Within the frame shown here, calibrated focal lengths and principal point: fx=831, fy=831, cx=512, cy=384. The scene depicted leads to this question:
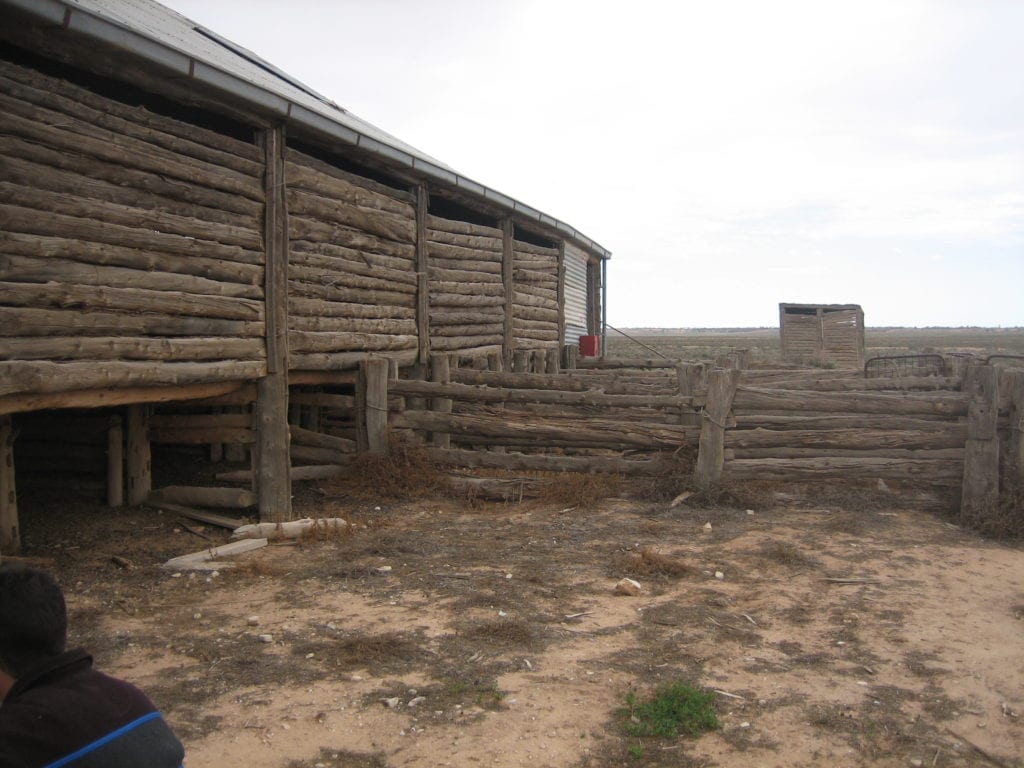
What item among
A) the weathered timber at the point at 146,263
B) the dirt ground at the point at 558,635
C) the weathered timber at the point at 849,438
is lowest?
the dirt ground at the point at 558,635

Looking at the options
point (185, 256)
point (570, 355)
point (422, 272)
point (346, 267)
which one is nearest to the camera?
point (185, 256)

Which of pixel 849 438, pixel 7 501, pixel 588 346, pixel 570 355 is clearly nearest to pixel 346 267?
pixel 7 501

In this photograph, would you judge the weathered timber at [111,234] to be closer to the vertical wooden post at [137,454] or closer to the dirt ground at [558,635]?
the vertical wooden post at [137,454]

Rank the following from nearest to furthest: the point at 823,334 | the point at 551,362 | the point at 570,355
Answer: the point at 551,362
the point at 570,355
the point at 823,334

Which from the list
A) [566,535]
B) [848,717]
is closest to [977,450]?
[566,535]

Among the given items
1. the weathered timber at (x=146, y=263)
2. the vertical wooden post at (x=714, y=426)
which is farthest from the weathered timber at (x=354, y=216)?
the vertical wooden post at (x=714, y=426)

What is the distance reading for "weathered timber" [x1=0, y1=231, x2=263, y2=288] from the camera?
18.1 ft

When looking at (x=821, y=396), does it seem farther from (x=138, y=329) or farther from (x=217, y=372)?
(x=138, y=329)

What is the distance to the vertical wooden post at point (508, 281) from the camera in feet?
44.3

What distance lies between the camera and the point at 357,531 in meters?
7.61

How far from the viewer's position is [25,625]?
1.99 m

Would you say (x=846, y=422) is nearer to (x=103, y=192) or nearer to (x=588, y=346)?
(x=103, y=192)

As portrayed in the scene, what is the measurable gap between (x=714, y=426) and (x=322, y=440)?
4.36 m

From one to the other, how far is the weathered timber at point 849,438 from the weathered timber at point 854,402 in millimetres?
198
